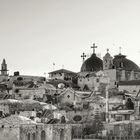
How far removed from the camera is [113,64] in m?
93.9

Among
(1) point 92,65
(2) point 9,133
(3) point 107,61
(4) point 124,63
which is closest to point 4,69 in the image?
(1) point 92,65

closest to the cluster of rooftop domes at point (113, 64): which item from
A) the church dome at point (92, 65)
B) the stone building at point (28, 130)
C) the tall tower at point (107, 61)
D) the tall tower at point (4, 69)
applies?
the church dome at point (92, 65)

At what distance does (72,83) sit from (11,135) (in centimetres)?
4648

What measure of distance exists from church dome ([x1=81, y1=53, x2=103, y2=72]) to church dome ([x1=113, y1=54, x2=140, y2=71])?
10.8 ft

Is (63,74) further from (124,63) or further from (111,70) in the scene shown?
(124,63)

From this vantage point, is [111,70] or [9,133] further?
[111,70]

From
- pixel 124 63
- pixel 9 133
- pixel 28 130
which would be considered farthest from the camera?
pixel 124 63

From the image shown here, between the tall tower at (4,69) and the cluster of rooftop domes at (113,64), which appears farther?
the tall tower at (4,69)

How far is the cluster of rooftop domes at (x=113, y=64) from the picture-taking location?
93312mm

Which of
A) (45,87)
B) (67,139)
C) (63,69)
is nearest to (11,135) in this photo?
(67,139)

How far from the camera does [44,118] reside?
6531 centimetres

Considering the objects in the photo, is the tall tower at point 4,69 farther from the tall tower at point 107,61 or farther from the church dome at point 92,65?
the tall tower at point 107,61

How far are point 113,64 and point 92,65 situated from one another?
4425 mm

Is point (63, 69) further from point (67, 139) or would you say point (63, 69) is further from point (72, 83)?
point (67, 139)
